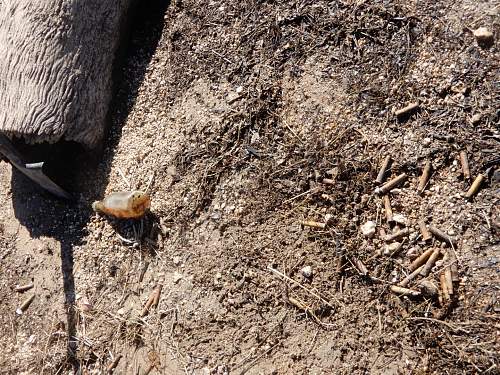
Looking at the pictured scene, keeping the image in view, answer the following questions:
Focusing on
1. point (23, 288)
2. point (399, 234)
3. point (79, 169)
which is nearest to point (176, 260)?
point (79, 169)

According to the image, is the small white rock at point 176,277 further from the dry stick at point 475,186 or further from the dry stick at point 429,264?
the dry stick at point 475,186

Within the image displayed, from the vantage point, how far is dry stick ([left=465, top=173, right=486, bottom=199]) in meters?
2.36

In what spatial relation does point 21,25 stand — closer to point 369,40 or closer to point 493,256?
point 369,40

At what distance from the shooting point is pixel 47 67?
10.0 ft

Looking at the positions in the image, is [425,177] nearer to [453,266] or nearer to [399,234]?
[399,234]

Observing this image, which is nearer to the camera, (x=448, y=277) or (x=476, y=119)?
(x=448, y=277)

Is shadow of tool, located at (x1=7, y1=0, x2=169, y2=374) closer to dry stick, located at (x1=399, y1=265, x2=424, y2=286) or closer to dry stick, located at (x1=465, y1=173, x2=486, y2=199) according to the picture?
dry stick, located at (x1=399, y1=265, x2=424, y2=286)

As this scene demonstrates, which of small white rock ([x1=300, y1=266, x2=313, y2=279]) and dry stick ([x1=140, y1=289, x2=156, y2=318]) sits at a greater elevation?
small white rock ([x1=300, y1=266, x2=313, y2=279])

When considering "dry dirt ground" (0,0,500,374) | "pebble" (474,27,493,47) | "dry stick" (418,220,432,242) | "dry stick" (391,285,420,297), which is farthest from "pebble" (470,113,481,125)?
"dry stick" (391,285,420,297)

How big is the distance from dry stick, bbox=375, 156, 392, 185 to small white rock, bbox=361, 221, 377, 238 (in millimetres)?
210

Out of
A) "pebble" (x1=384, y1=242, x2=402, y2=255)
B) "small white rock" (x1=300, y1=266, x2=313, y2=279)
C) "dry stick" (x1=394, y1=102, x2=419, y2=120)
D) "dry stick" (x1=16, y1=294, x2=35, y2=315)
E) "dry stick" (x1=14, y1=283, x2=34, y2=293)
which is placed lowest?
"dry stick" (x1=16, y1=294, x2=35, y2=315)

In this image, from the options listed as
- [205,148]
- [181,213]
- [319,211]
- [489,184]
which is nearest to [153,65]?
[205,148]

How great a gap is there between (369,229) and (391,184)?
0.25m

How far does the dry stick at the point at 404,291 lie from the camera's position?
2.35 meters
